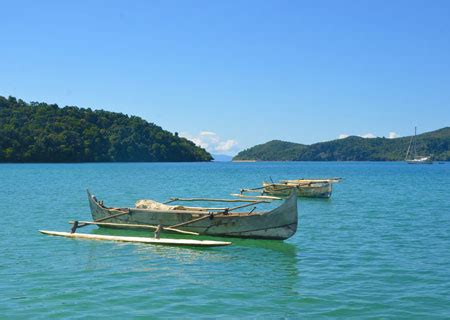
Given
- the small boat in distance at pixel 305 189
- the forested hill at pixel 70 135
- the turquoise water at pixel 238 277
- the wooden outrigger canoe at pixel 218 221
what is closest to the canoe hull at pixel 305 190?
the small boat in distance at pixel 305 189

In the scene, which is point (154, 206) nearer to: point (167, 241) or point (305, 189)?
point (167, 241)

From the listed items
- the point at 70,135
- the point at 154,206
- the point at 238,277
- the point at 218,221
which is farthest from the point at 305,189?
the point at 70,135

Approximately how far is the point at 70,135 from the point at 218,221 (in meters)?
143

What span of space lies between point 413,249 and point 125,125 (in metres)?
176

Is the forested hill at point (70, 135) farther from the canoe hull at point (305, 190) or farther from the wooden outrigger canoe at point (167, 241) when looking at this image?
the wooden outrigger canoe at point (167, 241)

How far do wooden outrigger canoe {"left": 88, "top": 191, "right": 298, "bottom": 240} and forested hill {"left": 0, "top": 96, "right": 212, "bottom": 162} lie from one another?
12655 cm

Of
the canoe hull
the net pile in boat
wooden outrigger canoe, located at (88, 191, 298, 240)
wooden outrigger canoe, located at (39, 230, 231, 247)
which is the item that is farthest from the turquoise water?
the canoe hull

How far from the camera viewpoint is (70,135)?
155875 mm

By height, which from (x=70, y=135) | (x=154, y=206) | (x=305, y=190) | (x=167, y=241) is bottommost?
(x=167, y=241)

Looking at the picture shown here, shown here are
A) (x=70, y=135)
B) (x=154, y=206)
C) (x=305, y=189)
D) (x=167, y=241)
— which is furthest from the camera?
(x=70, y=135)

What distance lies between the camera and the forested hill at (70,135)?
5620 inches

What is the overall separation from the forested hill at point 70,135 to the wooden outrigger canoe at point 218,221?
415ft

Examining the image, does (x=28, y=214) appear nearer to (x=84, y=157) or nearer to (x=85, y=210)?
(x=85, y=210)

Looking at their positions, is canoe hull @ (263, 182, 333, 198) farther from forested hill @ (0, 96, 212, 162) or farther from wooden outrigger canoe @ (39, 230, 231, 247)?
forested hill @ (0, 96, 212, 162)
